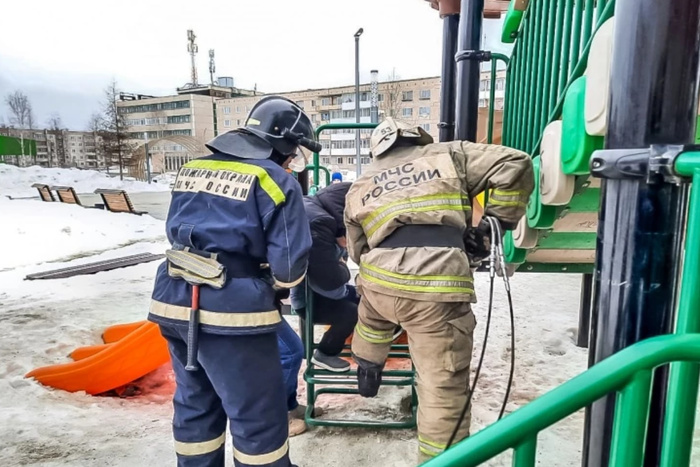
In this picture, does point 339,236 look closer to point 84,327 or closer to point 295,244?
Result: point 295,244

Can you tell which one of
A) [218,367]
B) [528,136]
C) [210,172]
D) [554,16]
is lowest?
[218,367]

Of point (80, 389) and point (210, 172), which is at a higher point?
point (210, 172)

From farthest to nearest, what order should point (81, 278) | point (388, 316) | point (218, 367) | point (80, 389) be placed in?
point (81, 278) < point (80, 389) < point (388, 316) < point (218, 367)

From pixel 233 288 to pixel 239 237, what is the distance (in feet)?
0.69

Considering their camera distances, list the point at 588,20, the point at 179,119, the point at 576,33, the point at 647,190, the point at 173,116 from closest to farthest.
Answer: the point at 647,190
the point at 588,20
the point at 576,33
the point at 179,119
the point at 173,116

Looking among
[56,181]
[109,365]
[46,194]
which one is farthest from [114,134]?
[109,365]

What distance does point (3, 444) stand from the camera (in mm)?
2695

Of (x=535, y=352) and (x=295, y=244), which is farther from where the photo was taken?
(x=535, y=352)

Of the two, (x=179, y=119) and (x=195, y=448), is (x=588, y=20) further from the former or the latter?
(x=179, y=119)

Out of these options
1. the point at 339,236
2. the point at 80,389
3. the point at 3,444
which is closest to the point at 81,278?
the point at 80,389

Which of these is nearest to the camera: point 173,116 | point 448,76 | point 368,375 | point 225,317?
point 225,317

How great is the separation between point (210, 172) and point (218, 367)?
31.5 inches

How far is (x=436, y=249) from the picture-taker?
2.04 metres

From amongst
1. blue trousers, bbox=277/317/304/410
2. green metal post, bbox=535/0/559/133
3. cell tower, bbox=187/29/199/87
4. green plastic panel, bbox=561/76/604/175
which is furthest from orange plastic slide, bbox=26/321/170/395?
cell tower, bbox=187/29/199/87
